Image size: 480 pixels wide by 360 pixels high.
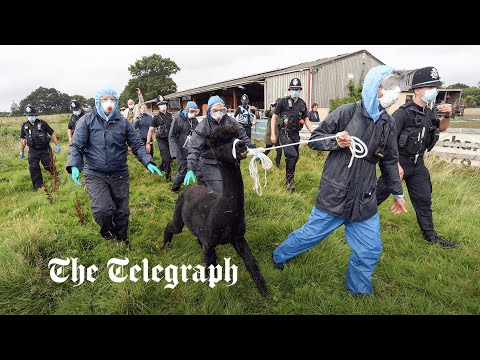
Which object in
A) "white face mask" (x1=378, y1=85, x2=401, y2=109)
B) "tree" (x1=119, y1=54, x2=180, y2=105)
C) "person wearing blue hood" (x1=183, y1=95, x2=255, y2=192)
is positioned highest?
"tree" (x1=119, y1=54, x2=180, y2=105)

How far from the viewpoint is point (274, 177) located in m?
7.32

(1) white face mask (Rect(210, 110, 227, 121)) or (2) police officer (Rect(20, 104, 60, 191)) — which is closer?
(1) white face mask (Rect(210, 110, 227, 121))

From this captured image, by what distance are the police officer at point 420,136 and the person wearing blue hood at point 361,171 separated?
4.23 ft

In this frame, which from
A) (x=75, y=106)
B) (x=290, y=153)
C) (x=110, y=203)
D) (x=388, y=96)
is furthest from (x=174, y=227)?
(x=75, y=106)

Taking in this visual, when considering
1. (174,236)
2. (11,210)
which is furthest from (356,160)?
(11,210)

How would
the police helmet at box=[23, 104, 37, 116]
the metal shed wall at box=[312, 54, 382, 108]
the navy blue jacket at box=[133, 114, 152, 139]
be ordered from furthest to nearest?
the metal shed wall at box=[312, 54, 382, 108] → the navy blue jacket at box=[133, 114, 152, 139] → the police helmet at box=[23, 104, 37, 116]

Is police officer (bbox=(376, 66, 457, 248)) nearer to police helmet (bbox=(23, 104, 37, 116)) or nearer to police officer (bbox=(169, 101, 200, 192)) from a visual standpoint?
police officer (bbox=(169, 101, 200, 192))

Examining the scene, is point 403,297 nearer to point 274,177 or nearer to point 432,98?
point 432,98

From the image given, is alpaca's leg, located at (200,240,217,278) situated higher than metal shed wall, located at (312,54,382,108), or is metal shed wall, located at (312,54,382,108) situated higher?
metal shed wall, located at (312,54,382,108)

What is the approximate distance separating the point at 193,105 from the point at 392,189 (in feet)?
18.3

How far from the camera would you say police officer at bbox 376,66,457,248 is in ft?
13.3

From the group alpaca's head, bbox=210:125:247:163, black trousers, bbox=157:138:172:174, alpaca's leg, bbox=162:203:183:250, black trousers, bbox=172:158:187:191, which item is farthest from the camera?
black trousers, bbox=157:138:172:174

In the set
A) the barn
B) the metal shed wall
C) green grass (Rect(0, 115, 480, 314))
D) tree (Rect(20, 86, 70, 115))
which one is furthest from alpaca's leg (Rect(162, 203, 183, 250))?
tree (Rect(20, 86, 70, 115))

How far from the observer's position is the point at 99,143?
3.97 m
